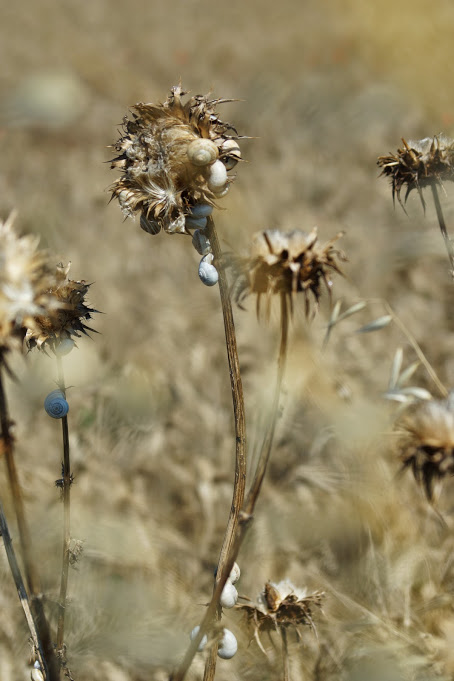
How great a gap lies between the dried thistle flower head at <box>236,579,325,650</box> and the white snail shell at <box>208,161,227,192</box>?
0.62m

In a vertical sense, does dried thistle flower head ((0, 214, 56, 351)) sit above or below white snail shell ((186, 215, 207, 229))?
below

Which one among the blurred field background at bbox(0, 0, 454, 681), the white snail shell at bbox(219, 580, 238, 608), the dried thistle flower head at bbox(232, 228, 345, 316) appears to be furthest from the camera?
the blurred field background at bbox(0, 0, 454, 681)

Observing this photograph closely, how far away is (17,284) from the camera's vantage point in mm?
730

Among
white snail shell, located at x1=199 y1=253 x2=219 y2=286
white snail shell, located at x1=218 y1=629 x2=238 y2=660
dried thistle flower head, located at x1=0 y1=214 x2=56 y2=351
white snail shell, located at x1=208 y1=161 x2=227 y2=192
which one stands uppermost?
A: white snail shell, located at x1=208 y1=161 x2=227 y2=192

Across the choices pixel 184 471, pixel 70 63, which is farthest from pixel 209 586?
pixel 70 63

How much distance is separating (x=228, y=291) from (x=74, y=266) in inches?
94.7

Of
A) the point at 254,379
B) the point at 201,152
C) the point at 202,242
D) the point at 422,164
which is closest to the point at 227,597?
the point at 202,242

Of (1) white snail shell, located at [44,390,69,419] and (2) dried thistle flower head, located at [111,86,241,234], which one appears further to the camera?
(1) white snail shell, located at [44,390,69,419]

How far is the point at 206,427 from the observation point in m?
2.46

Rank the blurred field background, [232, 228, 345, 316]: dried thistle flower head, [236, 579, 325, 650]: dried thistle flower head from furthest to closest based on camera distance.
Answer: the blurred field background < [236, 579, 325, 650]: dried thistle flower head < [232, 228, 345, 316]: dried thistle flower head

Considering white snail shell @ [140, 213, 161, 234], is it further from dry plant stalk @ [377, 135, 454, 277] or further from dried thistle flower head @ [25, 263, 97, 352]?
dry plant stalk @ [377, 135, 454, 277]

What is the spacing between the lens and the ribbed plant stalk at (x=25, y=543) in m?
0.76

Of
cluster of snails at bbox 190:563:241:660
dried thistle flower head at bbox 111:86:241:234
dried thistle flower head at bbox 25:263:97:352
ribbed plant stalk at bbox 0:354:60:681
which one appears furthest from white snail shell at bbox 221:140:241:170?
cluster of snails at bbox 190:563:241:660

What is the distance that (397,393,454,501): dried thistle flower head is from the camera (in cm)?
75
